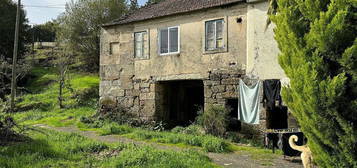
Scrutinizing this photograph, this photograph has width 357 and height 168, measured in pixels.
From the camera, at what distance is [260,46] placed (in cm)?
1109

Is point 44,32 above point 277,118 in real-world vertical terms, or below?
above

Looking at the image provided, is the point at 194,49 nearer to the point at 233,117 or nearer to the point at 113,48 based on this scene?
the point at 233,117

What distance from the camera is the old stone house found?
11336mm

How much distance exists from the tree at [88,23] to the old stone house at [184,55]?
1130 cm

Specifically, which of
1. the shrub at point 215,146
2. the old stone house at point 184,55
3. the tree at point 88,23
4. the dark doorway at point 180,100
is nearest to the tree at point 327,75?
the shrub at point 215,146

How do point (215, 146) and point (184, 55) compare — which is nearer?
point (215, 146)

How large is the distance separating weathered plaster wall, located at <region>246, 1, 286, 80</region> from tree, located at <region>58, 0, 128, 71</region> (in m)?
17.6

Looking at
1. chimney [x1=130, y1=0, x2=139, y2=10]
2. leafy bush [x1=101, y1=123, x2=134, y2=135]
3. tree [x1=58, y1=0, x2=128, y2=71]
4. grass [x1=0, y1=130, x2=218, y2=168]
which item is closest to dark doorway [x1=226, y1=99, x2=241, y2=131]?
leafy bush [x1=101, y1=123, x2=134, y2=135]

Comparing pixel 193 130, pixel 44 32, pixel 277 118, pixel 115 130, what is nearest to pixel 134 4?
pixel 115 130

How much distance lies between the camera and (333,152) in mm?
4551

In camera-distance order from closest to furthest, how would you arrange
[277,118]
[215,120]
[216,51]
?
[215,120]
[277,118]
[216,51]

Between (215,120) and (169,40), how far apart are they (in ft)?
14.4

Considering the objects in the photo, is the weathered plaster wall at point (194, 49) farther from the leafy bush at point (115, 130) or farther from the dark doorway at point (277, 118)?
the leafy bush at point (115, 130)

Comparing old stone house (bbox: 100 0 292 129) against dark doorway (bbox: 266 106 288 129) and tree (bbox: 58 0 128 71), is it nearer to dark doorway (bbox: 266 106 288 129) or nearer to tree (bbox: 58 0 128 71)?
dark doorway (bbox: 266 106 288 129)
